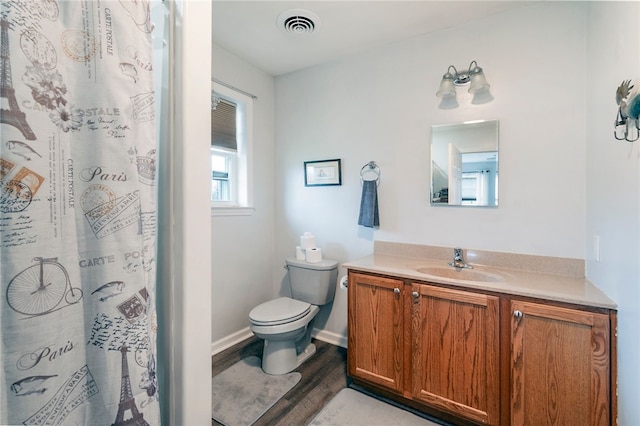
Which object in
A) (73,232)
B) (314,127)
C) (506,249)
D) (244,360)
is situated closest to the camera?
(73,232)

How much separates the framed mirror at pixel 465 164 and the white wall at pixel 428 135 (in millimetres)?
51

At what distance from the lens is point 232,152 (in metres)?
2.55

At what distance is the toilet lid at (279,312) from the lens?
6.41 feet

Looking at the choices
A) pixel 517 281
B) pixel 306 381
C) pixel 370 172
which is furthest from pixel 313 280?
pixel 517 281

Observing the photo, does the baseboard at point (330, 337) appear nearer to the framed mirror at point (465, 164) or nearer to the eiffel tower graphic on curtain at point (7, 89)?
the framed mirror at point (465, 164)

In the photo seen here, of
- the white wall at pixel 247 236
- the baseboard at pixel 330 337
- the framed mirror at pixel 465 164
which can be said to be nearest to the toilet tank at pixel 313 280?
the baseboard at pixel 330 337

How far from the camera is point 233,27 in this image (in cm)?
204

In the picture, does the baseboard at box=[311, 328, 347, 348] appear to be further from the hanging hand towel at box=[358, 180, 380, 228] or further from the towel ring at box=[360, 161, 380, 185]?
the towel ring at box=[360, 161, 380, 185]

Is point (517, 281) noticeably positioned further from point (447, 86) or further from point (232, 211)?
point (232, 211)

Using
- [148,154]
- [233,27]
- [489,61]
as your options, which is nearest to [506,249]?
[489,61]

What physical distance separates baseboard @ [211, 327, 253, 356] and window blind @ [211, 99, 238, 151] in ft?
5.39

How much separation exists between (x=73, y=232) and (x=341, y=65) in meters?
2.40

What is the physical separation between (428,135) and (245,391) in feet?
7.21

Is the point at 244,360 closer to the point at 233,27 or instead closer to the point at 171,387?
the point at 171,387
